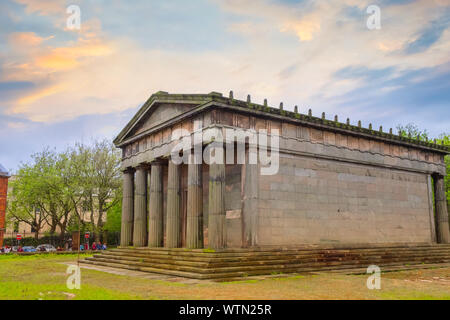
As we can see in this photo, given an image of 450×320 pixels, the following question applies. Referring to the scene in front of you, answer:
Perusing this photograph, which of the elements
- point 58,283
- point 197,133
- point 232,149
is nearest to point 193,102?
point 197,133

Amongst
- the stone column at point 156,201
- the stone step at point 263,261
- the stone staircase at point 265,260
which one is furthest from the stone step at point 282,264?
the stone column at point 156,201

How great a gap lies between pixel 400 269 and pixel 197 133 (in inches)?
525

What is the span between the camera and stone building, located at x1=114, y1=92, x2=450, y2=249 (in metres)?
21.9

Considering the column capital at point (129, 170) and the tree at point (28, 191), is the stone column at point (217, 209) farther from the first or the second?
the tree at point (28, 191)

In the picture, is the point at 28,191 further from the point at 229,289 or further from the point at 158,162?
the point at 229,289

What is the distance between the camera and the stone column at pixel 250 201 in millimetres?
21469

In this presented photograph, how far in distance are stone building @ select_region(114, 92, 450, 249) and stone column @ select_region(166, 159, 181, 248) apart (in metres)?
0.06

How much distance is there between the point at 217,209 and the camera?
20.6 m

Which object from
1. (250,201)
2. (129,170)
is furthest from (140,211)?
(250,201)

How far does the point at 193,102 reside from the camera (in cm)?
2291

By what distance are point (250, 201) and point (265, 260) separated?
3.42 meters
